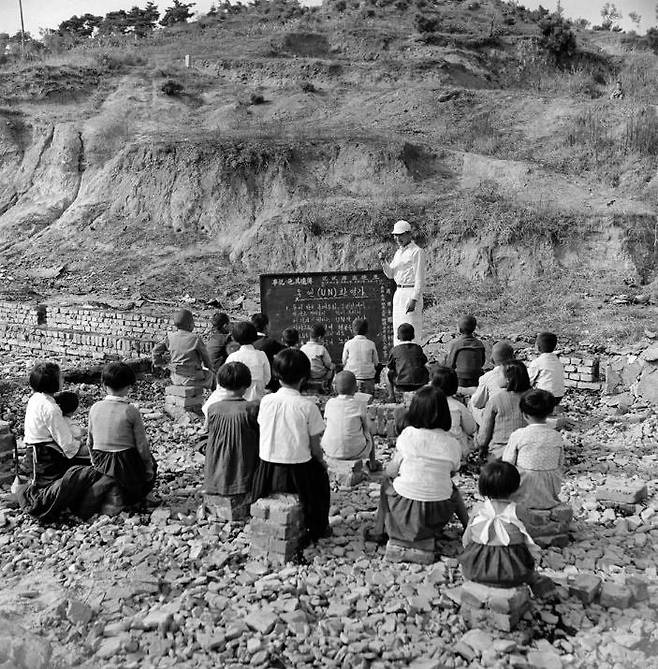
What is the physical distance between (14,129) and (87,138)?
360cm

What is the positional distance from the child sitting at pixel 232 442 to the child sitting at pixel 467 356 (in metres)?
3.39

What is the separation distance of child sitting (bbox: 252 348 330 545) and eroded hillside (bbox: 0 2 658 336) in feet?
30.3

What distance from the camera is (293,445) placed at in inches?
185

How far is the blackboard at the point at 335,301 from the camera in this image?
10289 millimetres

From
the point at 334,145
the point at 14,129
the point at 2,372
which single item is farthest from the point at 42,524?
the point at 14,129

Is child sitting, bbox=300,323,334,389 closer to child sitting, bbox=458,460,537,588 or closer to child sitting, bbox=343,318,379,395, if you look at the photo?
child sitting, bbox=343,318,379,395

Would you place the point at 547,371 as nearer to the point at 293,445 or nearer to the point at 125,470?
the point at 293,445

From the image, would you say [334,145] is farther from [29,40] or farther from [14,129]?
[29,40]

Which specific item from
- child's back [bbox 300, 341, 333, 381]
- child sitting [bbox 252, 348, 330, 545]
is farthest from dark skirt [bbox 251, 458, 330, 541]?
child's back [bbox 300, 341, 333, 381]

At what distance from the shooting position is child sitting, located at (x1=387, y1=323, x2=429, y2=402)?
300 inches

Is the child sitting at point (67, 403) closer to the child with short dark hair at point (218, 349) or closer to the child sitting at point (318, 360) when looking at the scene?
the child with short dark hair at point (218, 349)

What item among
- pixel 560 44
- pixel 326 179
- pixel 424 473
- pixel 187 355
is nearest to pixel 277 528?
pixel 424 473

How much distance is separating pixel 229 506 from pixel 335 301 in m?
5.50

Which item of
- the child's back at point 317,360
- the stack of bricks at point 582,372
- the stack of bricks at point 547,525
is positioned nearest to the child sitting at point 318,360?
the child's back at point 317,360
